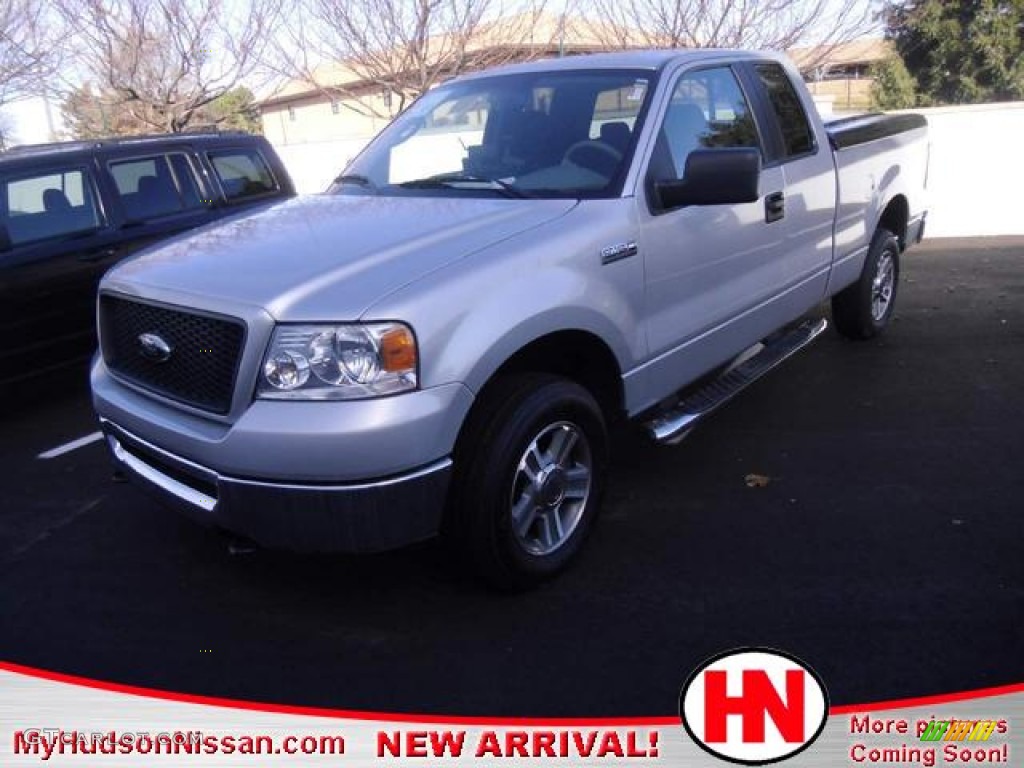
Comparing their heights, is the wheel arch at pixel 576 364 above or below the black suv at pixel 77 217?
below

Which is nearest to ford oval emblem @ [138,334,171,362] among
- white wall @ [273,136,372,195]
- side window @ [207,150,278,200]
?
side window @ [207,150,278,200]

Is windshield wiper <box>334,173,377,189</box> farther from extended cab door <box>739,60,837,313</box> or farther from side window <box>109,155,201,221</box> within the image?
side window <box>109,155,201,221</box>

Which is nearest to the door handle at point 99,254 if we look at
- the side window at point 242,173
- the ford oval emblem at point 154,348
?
the side window at point 242,173

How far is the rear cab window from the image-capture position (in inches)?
245

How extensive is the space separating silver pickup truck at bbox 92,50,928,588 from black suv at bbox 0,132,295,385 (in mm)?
2346

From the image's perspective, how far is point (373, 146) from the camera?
15.0 feet

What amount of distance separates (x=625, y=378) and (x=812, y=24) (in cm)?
1470

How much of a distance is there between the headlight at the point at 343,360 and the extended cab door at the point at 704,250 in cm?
126

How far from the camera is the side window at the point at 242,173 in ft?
22.8

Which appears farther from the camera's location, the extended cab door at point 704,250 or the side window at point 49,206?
the side window at point 49,206

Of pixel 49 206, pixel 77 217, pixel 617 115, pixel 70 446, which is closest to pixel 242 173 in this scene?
pixel 77 217

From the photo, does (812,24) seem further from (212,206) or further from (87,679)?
(87,679)

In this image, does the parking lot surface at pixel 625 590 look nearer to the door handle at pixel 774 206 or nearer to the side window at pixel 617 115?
the door handle at pixel 774 206

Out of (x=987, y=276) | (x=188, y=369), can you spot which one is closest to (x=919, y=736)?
(x=188, y=369)
